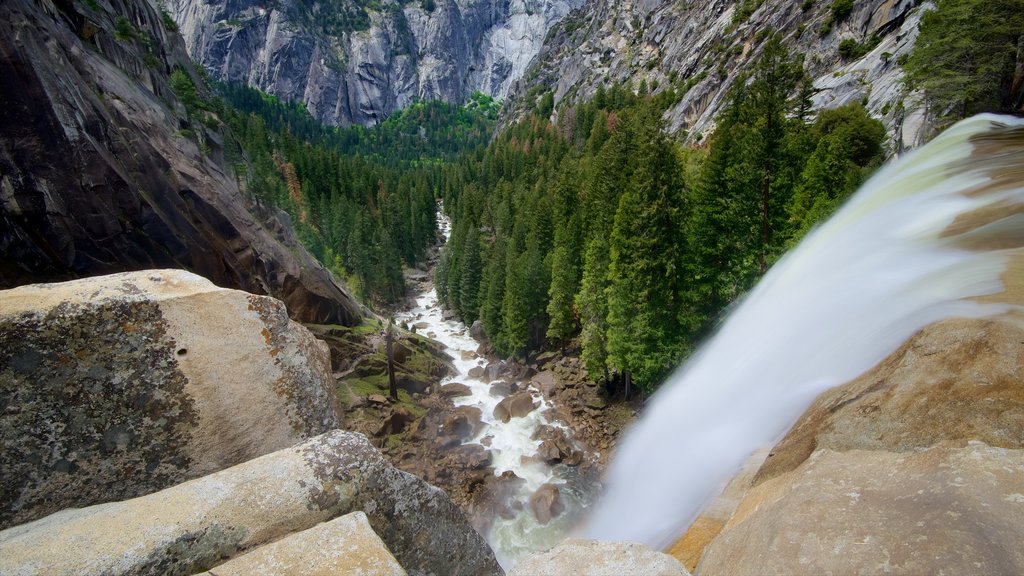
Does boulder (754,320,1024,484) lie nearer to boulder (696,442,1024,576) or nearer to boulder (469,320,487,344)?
boulder (696,442,1024,576)

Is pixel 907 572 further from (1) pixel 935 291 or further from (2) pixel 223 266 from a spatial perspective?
(2) pixel 223 266

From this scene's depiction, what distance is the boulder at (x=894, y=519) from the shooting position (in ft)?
14.5

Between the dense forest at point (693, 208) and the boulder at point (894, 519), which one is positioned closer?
the boulder at point (894, 519)

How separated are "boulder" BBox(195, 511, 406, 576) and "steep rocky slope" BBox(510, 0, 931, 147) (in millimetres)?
34115

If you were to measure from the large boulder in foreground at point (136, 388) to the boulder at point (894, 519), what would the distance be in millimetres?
6074

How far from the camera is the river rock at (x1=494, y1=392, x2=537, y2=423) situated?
3156cm

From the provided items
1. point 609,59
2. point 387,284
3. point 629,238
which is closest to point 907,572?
point 629,238

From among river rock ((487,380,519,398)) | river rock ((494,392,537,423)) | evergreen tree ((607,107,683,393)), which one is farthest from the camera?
river rock ((487,380,519,398))

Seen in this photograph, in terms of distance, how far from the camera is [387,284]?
62.8m

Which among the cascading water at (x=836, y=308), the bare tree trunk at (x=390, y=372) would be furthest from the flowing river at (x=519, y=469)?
the bare tree trunk at (x=390, y=372)

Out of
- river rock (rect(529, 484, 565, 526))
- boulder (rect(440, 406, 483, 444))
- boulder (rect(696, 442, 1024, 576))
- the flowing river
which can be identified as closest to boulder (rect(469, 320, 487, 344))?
the flowing river

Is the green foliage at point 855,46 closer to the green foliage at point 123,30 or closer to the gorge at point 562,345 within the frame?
the gorge at point 562,345

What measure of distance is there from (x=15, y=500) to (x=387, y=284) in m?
60.5

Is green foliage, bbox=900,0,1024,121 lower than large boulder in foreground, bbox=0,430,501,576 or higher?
higher
